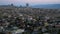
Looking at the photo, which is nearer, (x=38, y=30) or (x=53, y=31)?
(x=53, y=31)

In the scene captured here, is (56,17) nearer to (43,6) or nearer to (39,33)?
(39,33)

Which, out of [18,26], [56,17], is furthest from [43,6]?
[18,26]

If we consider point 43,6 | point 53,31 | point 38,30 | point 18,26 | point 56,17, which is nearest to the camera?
point 53,31

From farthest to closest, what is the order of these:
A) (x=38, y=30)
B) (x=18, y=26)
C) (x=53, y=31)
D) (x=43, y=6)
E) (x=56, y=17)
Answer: (x=43, y=6) → (x=56, y=17) → (x=18, y=26) → (x=38, y=30) → (x=53, y=31)

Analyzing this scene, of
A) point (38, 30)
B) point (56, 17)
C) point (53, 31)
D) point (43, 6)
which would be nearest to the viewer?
point (53, 31)

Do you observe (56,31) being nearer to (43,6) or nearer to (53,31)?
(53,31)

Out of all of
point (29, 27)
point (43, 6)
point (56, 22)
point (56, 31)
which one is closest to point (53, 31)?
point (56, 31)

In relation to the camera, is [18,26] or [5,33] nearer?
[5,33]

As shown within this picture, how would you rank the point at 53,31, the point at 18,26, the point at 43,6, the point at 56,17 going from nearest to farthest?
the point at 53,31 → the point at 18,26 → the point at 56,17 → the point at 43,6

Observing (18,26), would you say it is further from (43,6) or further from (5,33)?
(43,6)
